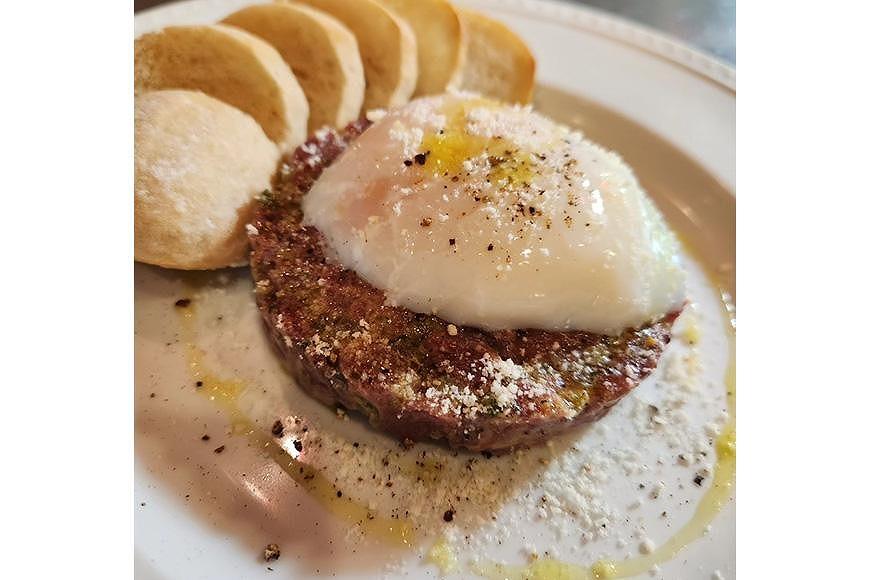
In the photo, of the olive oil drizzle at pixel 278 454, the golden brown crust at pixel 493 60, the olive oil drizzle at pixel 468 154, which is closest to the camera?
the olive oil drizzle at pixel 278 454

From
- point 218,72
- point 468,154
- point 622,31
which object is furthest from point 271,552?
point 622,31

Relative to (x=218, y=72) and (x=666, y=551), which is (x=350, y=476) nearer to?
(x=666, y=551)

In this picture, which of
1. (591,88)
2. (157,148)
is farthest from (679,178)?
(157,148)

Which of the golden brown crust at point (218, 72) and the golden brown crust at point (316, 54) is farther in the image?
the golden brown crust at point (316, 54)

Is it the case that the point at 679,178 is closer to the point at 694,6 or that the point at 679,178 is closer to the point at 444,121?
the point at 444,121

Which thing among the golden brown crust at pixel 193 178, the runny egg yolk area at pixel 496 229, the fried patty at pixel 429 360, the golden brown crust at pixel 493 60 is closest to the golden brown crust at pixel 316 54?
the golden brown crust at pixel 193 178

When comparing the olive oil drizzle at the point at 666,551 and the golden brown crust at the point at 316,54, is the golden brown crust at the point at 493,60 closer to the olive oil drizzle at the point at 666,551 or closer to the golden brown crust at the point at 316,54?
the golden brown crust at the point at 316,54
